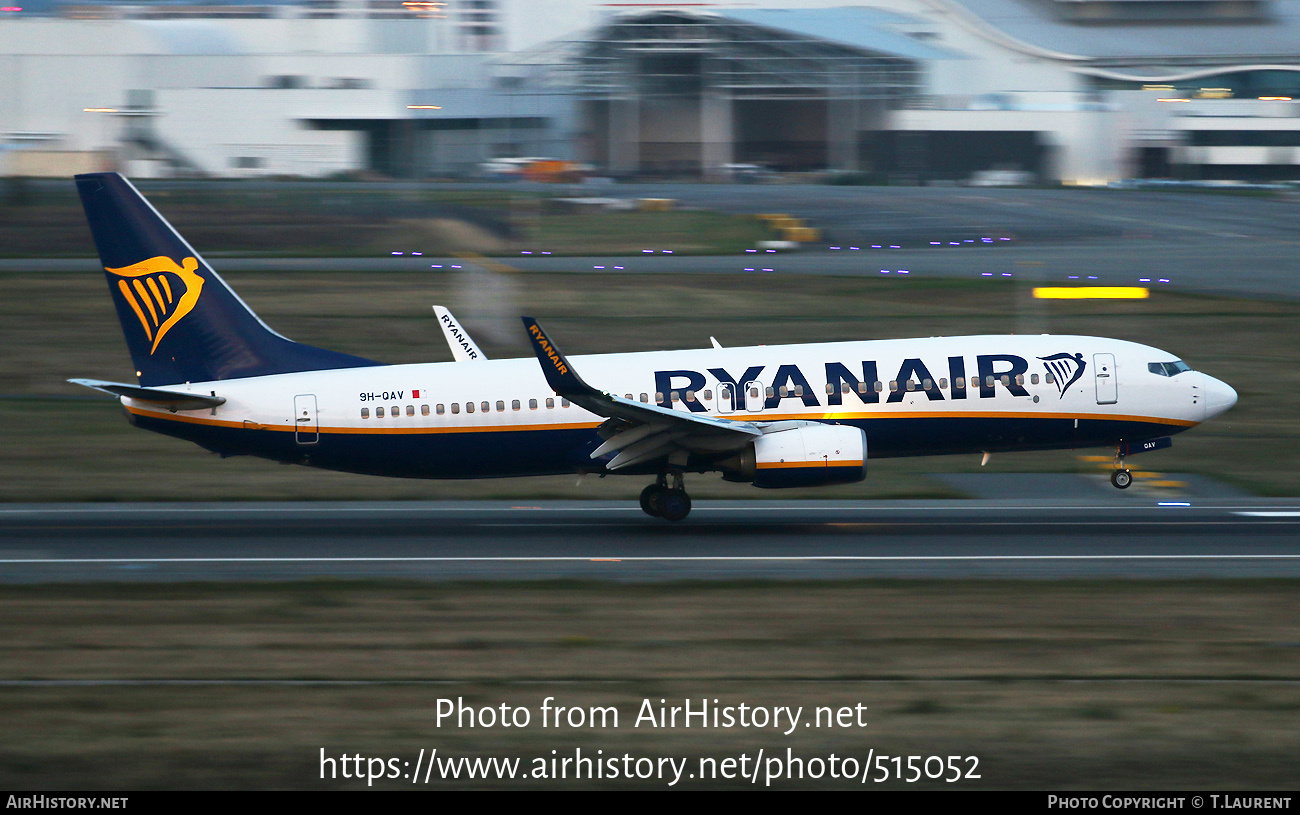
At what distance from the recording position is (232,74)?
11725 cm

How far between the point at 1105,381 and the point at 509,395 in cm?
1258

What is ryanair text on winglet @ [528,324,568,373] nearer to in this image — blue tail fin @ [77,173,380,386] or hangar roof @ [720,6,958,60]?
blue tail fin @ [77,173,380,386]

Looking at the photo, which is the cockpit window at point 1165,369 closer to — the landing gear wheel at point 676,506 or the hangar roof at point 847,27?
the landing gear wheel at point 676,506

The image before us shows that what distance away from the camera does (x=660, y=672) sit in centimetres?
1738

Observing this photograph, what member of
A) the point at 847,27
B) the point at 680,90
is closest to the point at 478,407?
the point at 680,90

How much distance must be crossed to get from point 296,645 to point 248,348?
1009cm

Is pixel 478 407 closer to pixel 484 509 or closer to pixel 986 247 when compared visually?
pixel 484 509

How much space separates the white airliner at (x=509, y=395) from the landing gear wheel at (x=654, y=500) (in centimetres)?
3

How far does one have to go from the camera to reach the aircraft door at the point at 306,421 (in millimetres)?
26375

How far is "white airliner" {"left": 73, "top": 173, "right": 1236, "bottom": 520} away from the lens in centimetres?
2634

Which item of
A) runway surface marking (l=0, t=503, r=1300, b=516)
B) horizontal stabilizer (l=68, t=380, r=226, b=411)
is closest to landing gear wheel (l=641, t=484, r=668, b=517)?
runway surface marking (l=0, t=503, r=1300, b=516)

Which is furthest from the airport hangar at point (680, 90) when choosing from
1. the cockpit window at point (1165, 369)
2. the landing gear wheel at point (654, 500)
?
the cockpit window at point (1165, 369)

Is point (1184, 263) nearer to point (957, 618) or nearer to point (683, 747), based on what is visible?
point (957, 618)
